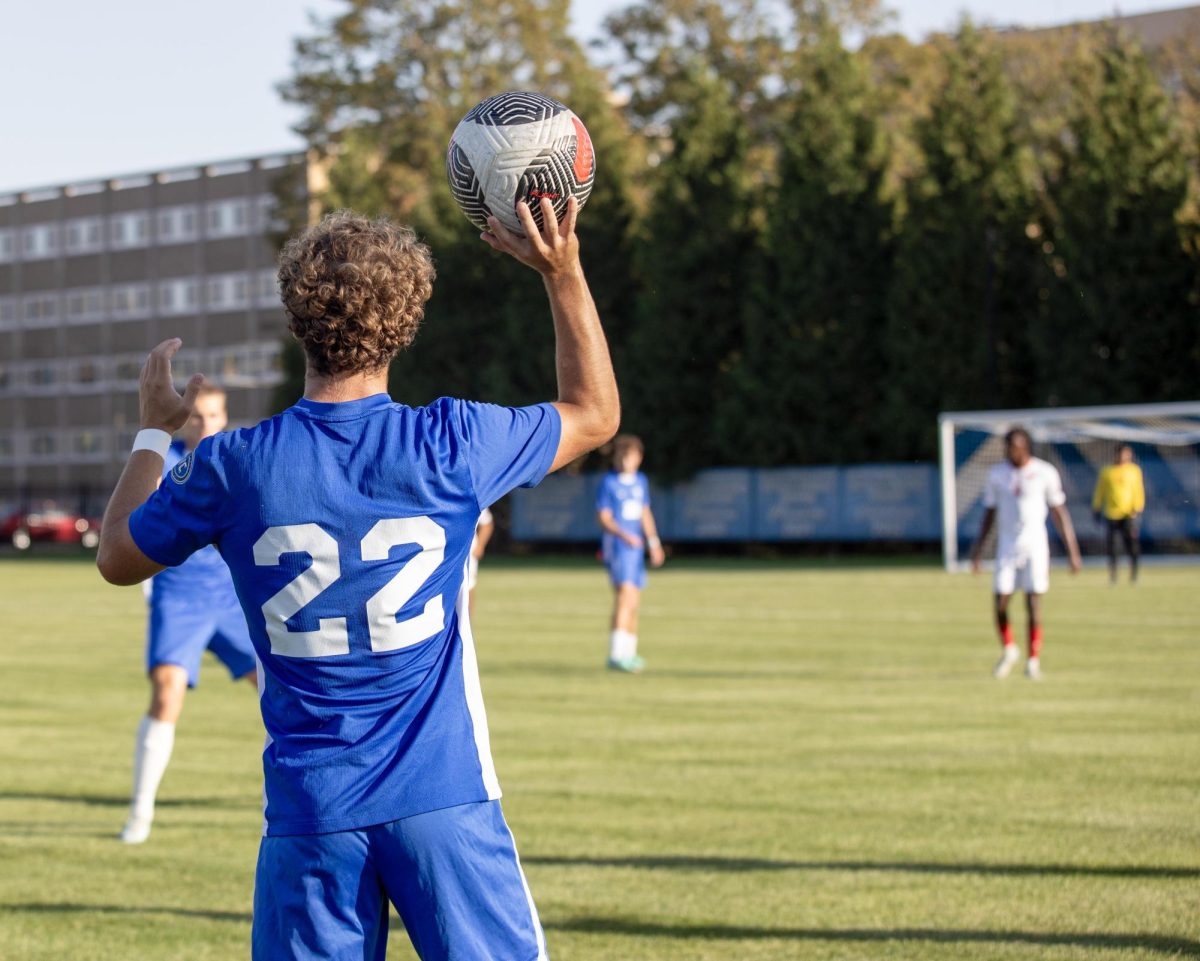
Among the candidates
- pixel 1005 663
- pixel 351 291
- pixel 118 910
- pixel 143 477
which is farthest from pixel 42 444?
pixel 351 291

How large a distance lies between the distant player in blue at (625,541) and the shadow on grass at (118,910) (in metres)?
8.90

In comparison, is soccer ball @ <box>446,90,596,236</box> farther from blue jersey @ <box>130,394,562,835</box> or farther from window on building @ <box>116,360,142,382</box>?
window on building @ <box>116,360,142,382</box>

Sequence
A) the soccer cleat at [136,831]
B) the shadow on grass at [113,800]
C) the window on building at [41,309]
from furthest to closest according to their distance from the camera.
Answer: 1. the window on building at [41,309]
2. the shadow on grass at [113,800]
3. the soccer cleat at [136,831]

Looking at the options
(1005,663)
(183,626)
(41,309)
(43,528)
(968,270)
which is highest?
(41,309)

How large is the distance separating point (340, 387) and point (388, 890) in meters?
1.01

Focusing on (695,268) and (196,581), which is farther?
(695,268)

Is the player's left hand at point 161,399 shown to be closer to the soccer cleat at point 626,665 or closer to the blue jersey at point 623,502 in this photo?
→ the soccer cleat at point 626,665

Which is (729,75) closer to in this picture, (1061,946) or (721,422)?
(721,422)

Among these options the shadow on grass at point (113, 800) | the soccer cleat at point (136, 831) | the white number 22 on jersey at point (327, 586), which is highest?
the white number 22 on jersey at point (327, 586)

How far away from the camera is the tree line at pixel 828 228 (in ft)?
125

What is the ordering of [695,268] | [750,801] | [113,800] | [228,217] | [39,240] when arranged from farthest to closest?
1. [39,240]
2. [228,217]
3. [695,268]
4. [113,800]
5. [750,801]

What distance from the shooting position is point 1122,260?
123 feet

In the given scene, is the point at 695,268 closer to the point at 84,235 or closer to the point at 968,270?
the point at 968,270

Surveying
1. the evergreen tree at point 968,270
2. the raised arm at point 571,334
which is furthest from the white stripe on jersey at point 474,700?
the evergreen tree at point 968,270
